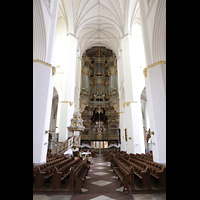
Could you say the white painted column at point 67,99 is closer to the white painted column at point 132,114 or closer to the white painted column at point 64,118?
the white painted column at point 64,118

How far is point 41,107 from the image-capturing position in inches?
227

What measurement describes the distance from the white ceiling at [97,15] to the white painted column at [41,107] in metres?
9.09

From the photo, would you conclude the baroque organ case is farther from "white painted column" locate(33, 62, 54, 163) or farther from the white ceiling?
"white painted column" locate(33, 62, 54, 163)

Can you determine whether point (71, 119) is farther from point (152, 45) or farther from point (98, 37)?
point (98, 37)

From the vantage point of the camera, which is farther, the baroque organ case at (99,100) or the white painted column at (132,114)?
the baroque organ case at (99,100)

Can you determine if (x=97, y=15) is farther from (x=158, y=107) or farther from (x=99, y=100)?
(x=158, y=107)

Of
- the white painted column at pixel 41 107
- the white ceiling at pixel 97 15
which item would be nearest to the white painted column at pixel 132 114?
the white ceiling at pixel 97 15

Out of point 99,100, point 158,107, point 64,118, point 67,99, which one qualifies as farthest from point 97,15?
point 158,107

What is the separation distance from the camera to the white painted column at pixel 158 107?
5.54 m

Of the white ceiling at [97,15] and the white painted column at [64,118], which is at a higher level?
the white ceiling at [97,15]

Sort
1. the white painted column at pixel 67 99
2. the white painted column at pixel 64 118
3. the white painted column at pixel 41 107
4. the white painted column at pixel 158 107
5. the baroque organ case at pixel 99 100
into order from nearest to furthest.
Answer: the white painted column at pixel 41 107
the white painted column at pixel 158 107
the white painted column at pixel 64 118
the white painted column at pixel 67 99
the baroque organ case at pixel 99 100

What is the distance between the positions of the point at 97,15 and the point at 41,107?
14.0 meters
